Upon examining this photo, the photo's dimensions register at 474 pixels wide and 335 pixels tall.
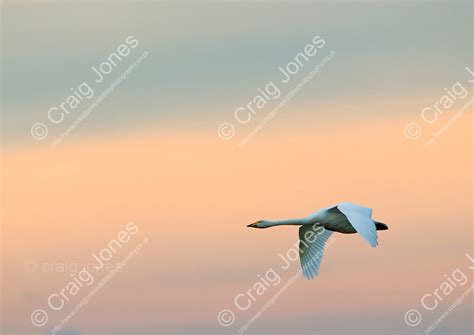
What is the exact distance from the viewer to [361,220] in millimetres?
26375

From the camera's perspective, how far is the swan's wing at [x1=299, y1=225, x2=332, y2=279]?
30.7 metres

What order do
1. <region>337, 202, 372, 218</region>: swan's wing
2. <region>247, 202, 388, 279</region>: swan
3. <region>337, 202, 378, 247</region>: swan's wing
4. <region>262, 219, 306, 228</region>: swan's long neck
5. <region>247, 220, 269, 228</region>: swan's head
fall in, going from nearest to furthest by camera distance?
<region>337, 202, 378, 247</region>: swan's wing, <region>247, 202, 388, 279</region>: swan, <region>337, 202, 372, 218</region>: swan's wing, <region>262, 219, 306, 228</region>: swan's long neck, <region>247, 220, 269, 228</region>: swan's head

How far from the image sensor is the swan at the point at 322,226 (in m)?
26.5

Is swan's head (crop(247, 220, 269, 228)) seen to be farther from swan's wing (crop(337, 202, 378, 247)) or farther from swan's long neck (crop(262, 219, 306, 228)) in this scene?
swan's wing (crop(337, 202, 378, 247))

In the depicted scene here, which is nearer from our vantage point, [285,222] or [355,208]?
[355,208]

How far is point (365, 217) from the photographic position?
26797 mm

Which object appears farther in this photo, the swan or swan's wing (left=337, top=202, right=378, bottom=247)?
the swan

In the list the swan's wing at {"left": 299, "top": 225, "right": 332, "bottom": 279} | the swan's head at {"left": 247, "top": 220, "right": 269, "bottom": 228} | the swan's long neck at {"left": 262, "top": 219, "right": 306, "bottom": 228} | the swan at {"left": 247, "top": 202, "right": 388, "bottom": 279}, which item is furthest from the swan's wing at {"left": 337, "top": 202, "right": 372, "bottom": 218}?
the swan's head at {"left": 247, "top": 220, "right": 269, "bottom": 228}

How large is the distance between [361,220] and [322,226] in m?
3.55

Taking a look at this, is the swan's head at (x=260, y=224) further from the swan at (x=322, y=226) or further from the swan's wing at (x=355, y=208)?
the swan's wing at (x=355, y=208)

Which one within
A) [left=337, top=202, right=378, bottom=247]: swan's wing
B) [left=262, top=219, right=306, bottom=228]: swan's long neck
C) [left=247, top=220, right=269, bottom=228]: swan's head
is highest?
[left=247, top=220, right=269, bottom=228]: swan's head

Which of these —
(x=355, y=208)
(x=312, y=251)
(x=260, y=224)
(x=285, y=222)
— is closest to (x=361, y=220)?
(x=355, y=208)

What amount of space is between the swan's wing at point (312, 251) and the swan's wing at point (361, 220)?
2476 mm

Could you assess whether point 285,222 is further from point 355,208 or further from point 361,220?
point 361,220
